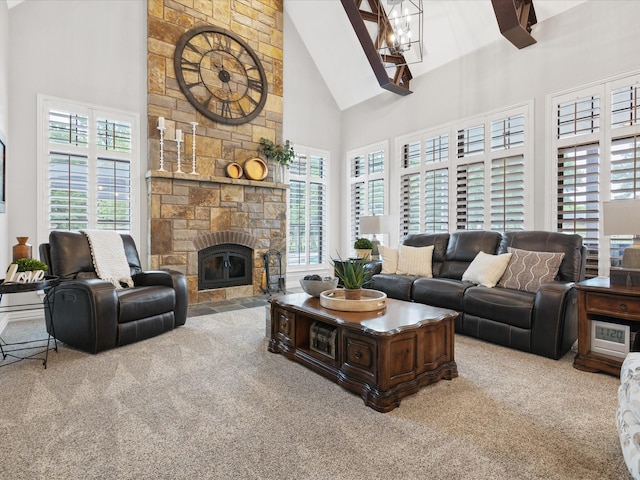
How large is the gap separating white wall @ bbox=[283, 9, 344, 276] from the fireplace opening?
105 cm

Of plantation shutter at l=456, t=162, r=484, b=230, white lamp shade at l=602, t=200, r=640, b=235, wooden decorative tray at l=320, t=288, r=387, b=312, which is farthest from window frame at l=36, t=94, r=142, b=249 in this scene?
white lamp shade at l=602, t=200, r=640, b=235

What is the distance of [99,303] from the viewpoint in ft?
9.68

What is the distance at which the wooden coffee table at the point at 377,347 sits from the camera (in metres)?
2.12

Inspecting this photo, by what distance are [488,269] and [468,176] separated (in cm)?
182

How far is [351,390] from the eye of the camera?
227 cm

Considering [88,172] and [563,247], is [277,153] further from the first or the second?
[563,247]

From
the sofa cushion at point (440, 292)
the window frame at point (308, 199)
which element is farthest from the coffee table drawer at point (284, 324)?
the window frame at point (308, 199)

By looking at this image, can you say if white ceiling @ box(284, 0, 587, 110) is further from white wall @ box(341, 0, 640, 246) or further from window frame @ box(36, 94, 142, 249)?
window frame @ box(36, 94, 142, 249)

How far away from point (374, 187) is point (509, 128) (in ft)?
7.89

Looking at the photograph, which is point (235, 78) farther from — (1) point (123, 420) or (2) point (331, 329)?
(1) point (123, 420)

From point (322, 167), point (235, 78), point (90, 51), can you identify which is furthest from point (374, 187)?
point (90, 51)

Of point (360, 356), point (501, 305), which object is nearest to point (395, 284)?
point (501, 305)

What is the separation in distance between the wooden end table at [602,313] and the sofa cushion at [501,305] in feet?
1.26

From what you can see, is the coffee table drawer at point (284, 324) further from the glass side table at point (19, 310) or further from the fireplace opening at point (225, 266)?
the fireplace opening at point (225, 266)
